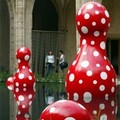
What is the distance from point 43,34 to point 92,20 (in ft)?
66.9

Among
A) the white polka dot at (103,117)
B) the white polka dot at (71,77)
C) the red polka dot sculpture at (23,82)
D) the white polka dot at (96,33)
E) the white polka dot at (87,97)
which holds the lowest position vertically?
the red polka dot sculpture at (23,82)

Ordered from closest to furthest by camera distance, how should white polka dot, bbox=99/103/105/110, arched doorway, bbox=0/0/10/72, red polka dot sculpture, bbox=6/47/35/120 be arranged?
white polka dot, bbox=99/103/105/110 < red polka dot sculpture, bbox=6/47/35/120 < arched doorway, bbox=0/0/10/72

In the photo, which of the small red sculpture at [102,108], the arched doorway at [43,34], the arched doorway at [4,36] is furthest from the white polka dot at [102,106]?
the arched doorway at [4,36]

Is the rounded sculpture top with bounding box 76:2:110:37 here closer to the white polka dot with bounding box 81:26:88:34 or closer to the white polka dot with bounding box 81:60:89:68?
the white polka dot with bounding box 81:26:88:34

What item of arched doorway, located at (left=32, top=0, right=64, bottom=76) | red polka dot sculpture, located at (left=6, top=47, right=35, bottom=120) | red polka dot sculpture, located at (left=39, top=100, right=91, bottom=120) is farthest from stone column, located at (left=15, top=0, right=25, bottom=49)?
red polka dot sculpture, located at (left=39, top=100, right=91, bottom=120)

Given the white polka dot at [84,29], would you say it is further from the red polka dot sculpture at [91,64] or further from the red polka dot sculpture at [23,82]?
the red polka dot sculpture at [23,82]

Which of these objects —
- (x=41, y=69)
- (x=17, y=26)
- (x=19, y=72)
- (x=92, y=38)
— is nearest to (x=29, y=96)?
(x=19, y=72)

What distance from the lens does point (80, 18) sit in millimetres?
4078

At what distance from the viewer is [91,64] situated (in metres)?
3.93

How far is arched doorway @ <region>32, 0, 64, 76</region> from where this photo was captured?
23875 millimetres

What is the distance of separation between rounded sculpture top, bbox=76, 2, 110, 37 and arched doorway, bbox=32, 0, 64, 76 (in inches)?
Result: 767

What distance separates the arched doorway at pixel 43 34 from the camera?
23875 mm

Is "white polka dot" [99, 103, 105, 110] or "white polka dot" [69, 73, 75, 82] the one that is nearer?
"white polka dot" [99, 103, 105, 110]

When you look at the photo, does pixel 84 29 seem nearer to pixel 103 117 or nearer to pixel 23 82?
pixel 103 117
